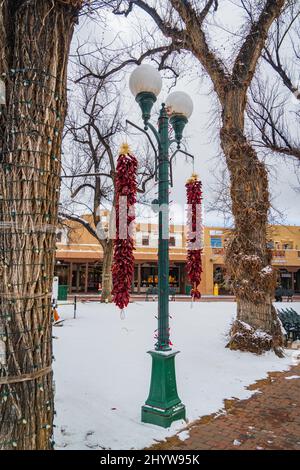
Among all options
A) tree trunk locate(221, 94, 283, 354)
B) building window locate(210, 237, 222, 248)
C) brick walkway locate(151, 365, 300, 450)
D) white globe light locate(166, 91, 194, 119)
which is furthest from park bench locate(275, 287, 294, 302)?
white globe light locate(166, 91, 194, 119)

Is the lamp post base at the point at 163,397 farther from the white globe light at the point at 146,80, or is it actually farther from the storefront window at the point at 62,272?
the storefront window at the point at 62,272

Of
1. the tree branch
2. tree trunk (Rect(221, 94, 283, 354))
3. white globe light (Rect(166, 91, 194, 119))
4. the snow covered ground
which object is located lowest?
the snow covered ground

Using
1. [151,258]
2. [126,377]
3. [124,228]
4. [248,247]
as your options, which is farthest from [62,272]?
[124,228]

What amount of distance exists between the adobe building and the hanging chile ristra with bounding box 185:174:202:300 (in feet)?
74.2

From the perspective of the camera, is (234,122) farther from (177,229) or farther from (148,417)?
(177,229)

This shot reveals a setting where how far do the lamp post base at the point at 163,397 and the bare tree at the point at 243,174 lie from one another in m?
4.11

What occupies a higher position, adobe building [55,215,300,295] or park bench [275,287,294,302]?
adobe building [55,215,300,295]

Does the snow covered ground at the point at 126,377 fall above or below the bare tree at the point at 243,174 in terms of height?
below

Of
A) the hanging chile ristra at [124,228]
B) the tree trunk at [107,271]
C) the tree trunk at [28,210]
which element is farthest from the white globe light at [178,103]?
the tree trunk at [107,271]

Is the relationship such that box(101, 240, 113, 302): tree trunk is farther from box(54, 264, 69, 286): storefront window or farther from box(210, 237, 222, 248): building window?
box(210, 237, 222, 248): building window

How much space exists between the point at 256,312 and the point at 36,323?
21.9 feet

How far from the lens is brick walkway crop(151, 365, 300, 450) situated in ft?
12.1

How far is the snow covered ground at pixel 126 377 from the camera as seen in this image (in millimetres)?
3928
